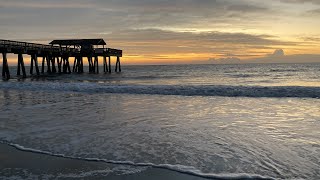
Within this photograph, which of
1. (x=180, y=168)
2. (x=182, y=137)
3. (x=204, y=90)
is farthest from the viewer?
(x=204, y=90)

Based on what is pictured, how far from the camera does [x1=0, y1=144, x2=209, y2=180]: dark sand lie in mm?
5770

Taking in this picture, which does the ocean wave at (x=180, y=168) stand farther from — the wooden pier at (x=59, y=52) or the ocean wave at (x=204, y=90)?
the wooden pier at (x=59, y=52)

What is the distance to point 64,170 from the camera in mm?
6094

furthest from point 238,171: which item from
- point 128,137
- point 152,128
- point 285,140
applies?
point 152,128

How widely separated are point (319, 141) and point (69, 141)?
19.3 ft

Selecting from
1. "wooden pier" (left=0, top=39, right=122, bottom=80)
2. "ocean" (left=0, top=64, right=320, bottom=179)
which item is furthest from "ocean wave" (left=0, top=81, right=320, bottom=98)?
"wooden pier" (left=0, top=39, right=122, bottom=80)

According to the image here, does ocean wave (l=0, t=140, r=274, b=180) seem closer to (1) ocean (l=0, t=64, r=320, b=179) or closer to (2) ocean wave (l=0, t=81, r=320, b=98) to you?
(1) ocean (l=0, t=64, r=320, b=179)

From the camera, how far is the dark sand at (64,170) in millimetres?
5770

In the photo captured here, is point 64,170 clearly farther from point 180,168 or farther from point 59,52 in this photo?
point 59,52

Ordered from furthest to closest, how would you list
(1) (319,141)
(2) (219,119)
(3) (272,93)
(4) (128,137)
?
(3) (272,93), (2) (219,119), (4) (128,137), (1) (319,141)

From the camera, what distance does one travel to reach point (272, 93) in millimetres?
20672

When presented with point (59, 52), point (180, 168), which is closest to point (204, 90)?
point (180, 168)

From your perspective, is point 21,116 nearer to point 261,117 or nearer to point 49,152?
point 49,152

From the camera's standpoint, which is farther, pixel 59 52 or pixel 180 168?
pixel 59 52
